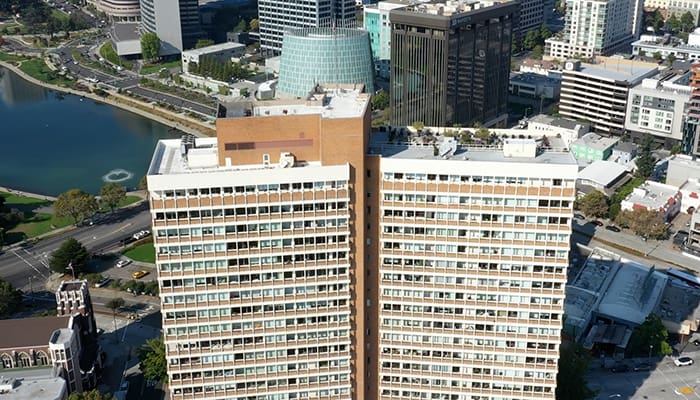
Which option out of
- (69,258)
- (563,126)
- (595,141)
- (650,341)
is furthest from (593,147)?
(69,258)

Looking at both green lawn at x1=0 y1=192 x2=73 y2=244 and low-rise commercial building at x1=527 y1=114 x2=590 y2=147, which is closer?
green lawn at x1=0 y1=192 x2=73 y2=244

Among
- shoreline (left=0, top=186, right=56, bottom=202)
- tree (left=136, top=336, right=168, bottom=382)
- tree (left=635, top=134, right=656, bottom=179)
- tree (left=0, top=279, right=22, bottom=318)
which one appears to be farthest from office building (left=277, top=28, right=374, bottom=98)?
tree (left=136, top=336, right=168, bottom=382)

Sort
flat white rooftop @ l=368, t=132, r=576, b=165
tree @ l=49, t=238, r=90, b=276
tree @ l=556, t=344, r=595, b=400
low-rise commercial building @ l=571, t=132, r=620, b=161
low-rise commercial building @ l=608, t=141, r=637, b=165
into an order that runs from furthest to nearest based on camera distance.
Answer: low-rise commercial building @ l=571, t=132, r=620, b=161
low-rise commercial building @ l=608, t=141, r=637, b=165
tree @ l=49, t=238, r=90, b=276
tree @ l=556, t=344, r=595, b=400
flat white rooftop @ l=368, t=132, r=576, b=165

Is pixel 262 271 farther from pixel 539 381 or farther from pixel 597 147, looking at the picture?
pixel 597 147

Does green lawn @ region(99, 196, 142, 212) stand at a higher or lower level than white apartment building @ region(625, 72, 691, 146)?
lower

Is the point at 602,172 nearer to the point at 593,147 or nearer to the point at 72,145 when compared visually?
the point at 593,147

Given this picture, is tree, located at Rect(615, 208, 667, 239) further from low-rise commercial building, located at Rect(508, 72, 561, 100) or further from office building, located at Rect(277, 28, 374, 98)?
low-rise commercial building, located at Rect(508, 72, 561, 100)

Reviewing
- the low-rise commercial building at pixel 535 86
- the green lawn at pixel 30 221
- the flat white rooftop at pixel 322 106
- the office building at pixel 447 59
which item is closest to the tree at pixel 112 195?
the green lawn at pixel 30 221
